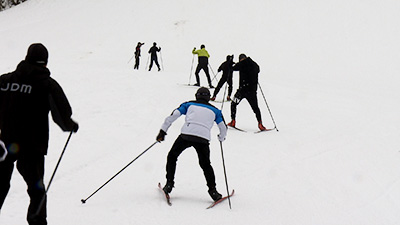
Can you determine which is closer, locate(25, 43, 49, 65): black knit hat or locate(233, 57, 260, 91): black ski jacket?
locate(25, 43, 49, 65): black knit hat

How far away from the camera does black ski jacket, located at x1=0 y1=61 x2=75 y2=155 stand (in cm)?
300

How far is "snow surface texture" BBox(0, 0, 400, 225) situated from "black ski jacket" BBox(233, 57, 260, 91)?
1069 millimetres

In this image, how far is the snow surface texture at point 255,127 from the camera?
177 inches

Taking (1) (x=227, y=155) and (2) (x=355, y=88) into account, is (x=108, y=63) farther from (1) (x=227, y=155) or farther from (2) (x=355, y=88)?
(1) (x=227, y=155)

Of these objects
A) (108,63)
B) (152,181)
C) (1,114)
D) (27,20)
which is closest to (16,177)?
(152,181)

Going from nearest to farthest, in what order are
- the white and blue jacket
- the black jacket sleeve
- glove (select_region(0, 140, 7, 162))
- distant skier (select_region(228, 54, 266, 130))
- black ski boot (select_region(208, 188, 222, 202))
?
1. glove (select_region(0, 140, 7, 162))
2. the black jacket sleeve
3. the white and blue jacket
4. black ski boot (select_region(208, 188, 222, 202))
5. distant skier (select_region(228, 54, 266, 130))

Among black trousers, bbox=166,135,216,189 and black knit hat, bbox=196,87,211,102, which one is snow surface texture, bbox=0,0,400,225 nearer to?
black trousers, bbox=166,135,216,189

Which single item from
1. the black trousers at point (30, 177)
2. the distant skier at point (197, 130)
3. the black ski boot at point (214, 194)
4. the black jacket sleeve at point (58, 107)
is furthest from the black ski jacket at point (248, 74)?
the black trousers at point (30, 177)

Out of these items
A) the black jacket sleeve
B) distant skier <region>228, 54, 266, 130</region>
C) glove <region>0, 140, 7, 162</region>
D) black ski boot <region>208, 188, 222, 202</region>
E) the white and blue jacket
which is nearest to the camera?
glove <region>0, 140, 7, 162</region>

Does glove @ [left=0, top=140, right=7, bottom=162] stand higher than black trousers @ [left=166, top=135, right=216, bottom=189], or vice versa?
glove @ [left=0, top=140, right=7, bottom=162]

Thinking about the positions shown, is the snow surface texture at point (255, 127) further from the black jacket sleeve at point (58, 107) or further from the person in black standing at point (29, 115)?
the black jacket sleeve at point (58, 107)

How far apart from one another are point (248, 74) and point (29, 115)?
5740 millimetres

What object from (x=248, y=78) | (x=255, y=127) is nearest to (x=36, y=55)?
(x=248, y=78)

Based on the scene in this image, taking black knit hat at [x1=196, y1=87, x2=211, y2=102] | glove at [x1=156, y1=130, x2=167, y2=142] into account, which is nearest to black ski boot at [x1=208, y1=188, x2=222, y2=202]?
glove at [x1=156, y1=130, x2=167, y2=142]
